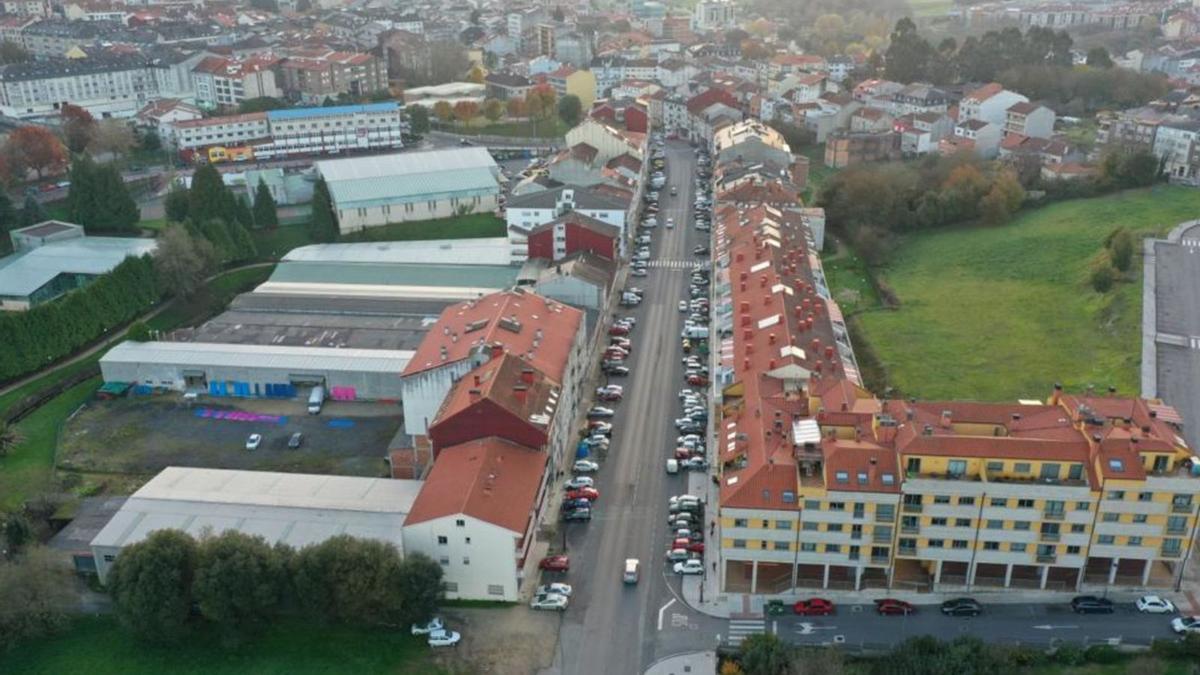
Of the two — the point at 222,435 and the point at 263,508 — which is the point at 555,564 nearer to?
the point at 263,508

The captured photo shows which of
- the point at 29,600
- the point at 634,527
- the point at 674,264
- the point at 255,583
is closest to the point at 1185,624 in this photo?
the point at 634,527

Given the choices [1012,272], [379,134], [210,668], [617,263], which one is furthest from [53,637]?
[379,134]

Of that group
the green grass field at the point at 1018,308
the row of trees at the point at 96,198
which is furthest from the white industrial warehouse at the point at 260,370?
the green grass field at the point at 1018,308

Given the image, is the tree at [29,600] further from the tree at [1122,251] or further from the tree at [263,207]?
the tree at [1122,251]

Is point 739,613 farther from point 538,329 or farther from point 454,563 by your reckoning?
point 538,329

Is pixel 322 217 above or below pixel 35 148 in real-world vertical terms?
below

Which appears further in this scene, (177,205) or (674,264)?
(177,205)

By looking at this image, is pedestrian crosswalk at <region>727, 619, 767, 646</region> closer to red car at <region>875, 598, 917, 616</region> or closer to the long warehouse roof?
red car at <region>875, 598, 917, 616</region>
